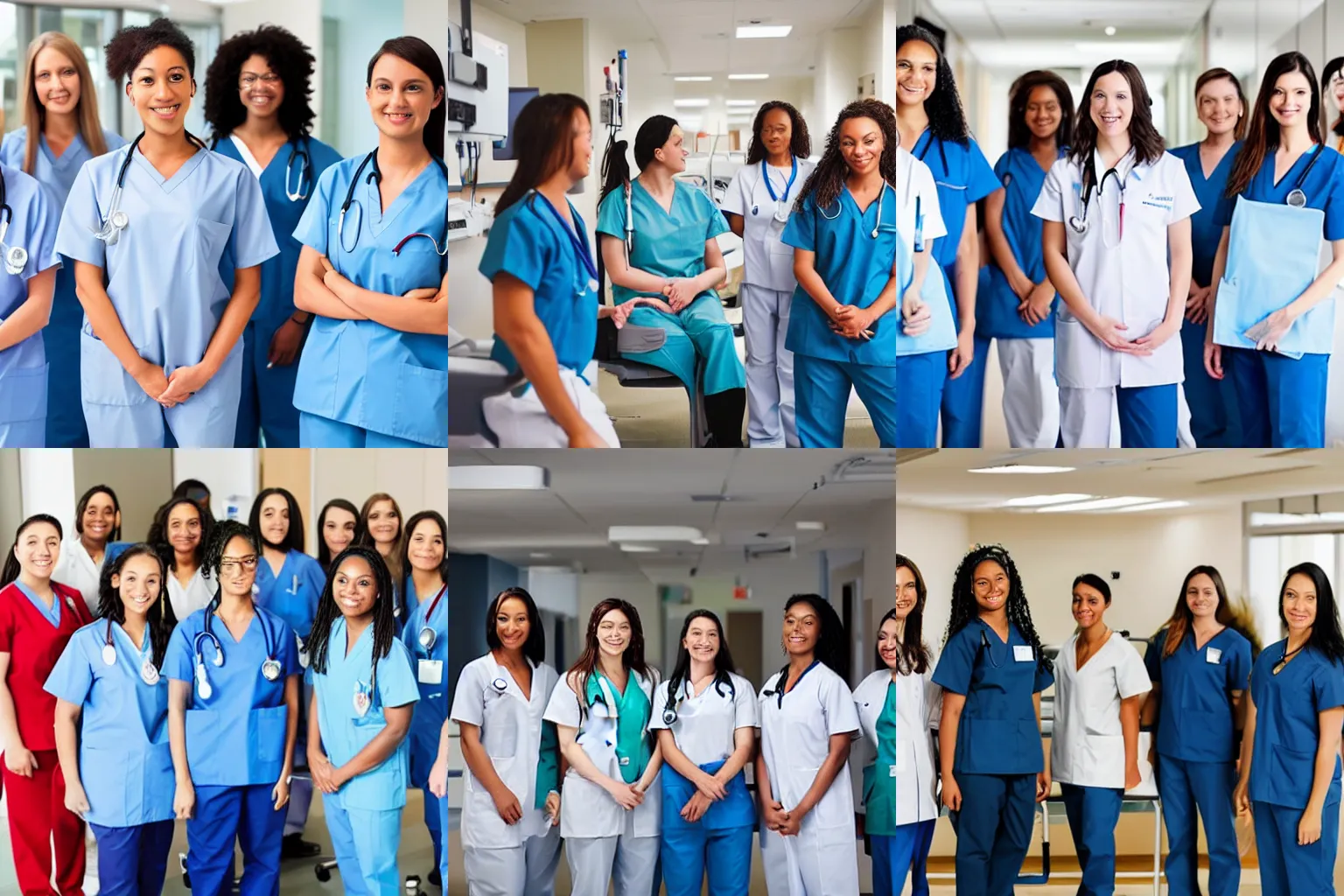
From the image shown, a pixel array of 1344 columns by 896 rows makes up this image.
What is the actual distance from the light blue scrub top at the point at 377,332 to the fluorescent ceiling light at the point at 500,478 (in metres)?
0.09

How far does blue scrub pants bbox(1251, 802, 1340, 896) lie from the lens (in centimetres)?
291

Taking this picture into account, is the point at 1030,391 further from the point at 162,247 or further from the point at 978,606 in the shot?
the point at 162,247

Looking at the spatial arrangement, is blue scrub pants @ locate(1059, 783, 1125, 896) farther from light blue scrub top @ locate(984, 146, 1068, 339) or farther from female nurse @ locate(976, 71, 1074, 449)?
light blue scrub top @ locate(984, 146, 1068, 339)

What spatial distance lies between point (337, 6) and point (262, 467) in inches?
44.4

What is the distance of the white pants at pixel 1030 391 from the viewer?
9.64 ft

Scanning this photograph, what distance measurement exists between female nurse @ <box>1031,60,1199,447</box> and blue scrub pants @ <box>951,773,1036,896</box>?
3.26 feet

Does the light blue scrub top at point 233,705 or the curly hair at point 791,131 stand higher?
the curly hair at point 791,131

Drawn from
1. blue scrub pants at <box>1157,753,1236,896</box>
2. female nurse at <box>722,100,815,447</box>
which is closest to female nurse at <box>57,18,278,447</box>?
female nurse at <box>722,100,815,447</box>

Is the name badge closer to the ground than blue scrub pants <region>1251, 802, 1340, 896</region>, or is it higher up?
higher up

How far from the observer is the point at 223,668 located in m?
2.88

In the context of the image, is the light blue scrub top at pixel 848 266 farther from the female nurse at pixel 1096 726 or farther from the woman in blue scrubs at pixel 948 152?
the female nurse at pixel 1096 726

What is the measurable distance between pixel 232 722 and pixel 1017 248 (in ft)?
7.35

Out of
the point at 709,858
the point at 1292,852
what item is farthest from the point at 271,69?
the point at 1292,852

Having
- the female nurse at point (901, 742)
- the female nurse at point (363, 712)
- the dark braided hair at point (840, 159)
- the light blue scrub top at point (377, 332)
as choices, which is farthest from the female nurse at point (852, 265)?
the female nurse at point (363, 712)
